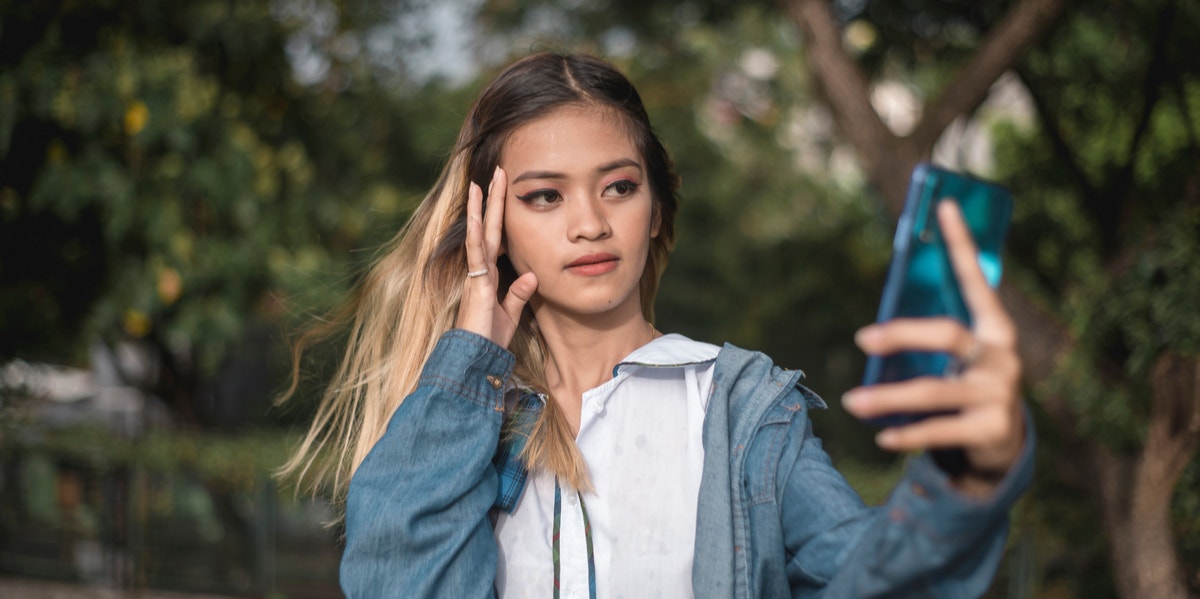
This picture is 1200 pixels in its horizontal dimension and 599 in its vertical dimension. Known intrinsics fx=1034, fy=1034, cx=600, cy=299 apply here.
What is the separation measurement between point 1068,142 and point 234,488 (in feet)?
18.7

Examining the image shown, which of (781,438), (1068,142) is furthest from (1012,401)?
(1068,142)

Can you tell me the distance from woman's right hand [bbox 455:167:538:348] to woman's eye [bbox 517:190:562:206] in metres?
0.06

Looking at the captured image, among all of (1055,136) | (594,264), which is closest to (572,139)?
(594,264)

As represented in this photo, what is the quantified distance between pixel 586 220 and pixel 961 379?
3.08ft

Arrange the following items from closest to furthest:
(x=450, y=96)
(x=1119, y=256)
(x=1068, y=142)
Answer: (x=1119, y=256), (x=1068, y=142), (x=450, y=96)

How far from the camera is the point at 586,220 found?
1.85 meters

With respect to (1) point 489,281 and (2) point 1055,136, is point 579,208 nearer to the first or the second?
(1) point 489,281

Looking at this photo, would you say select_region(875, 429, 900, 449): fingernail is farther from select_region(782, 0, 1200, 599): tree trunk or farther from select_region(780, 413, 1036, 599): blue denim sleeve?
select_region(782, 0, 1200, 599): tree trunk

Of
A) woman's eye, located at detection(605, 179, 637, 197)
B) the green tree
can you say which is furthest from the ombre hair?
the green tree

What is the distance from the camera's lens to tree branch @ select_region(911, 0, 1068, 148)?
13.2 ft

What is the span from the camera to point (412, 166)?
25.3 feet

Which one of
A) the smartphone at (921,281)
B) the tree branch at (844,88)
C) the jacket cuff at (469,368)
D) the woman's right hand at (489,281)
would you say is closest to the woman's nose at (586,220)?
the woman's right hand at (489,281)

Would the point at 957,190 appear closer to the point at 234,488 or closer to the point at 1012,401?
the point at 1012,401

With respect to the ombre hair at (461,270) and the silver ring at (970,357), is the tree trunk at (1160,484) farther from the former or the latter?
the silver ring at (970,357)
